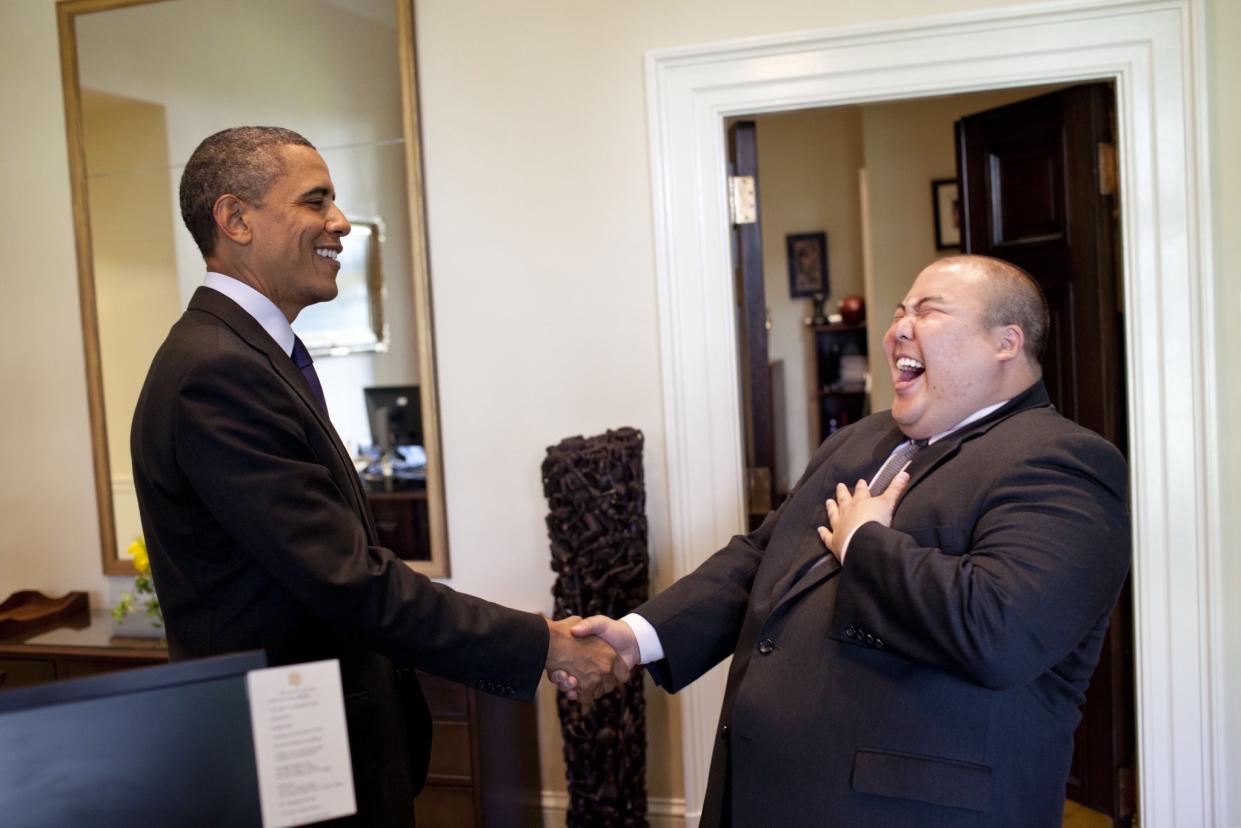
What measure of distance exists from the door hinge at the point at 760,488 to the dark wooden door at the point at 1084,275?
36.4 inches

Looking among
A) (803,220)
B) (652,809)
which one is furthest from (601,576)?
(803,220)

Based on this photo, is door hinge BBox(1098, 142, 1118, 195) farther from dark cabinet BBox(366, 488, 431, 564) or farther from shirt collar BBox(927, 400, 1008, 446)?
dark cabinet BBox(366, 488, 431, 564)

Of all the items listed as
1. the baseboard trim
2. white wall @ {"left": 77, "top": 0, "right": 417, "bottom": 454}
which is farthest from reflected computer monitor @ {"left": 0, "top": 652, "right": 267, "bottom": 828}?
the baseboard trim

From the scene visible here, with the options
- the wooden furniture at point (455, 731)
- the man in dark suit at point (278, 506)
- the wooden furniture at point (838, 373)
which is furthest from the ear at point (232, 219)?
the wooden furniture at point (838, 373)

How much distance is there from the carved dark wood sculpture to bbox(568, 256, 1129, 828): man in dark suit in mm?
1023

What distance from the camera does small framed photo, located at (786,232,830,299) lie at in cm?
764

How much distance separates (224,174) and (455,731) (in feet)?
5.63

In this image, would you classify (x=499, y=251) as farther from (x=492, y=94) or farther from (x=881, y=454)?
(x=881, y=454)

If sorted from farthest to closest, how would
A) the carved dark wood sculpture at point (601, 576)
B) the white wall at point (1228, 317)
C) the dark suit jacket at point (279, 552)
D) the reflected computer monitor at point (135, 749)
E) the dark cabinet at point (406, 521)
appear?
the dark cabinet at point (406, 521) < the carved dark wood sculpture at point (601, 576) < the white wall at point (1228, 317) < the dark suit jacket at point (279, 552) < the reflected computer monitor at point (135, 749)

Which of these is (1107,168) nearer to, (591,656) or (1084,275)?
(1084,275)

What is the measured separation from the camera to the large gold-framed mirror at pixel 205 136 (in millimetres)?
3260

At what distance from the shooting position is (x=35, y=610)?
3535 millimetres

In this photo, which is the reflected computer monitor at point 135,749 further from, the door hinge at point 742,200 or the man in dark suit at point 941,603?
the door hinge at point 742,200

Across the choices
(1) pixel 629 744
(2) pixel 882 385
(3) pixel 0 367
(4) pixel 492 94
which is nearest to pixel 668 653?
(1) pixel 629 744
